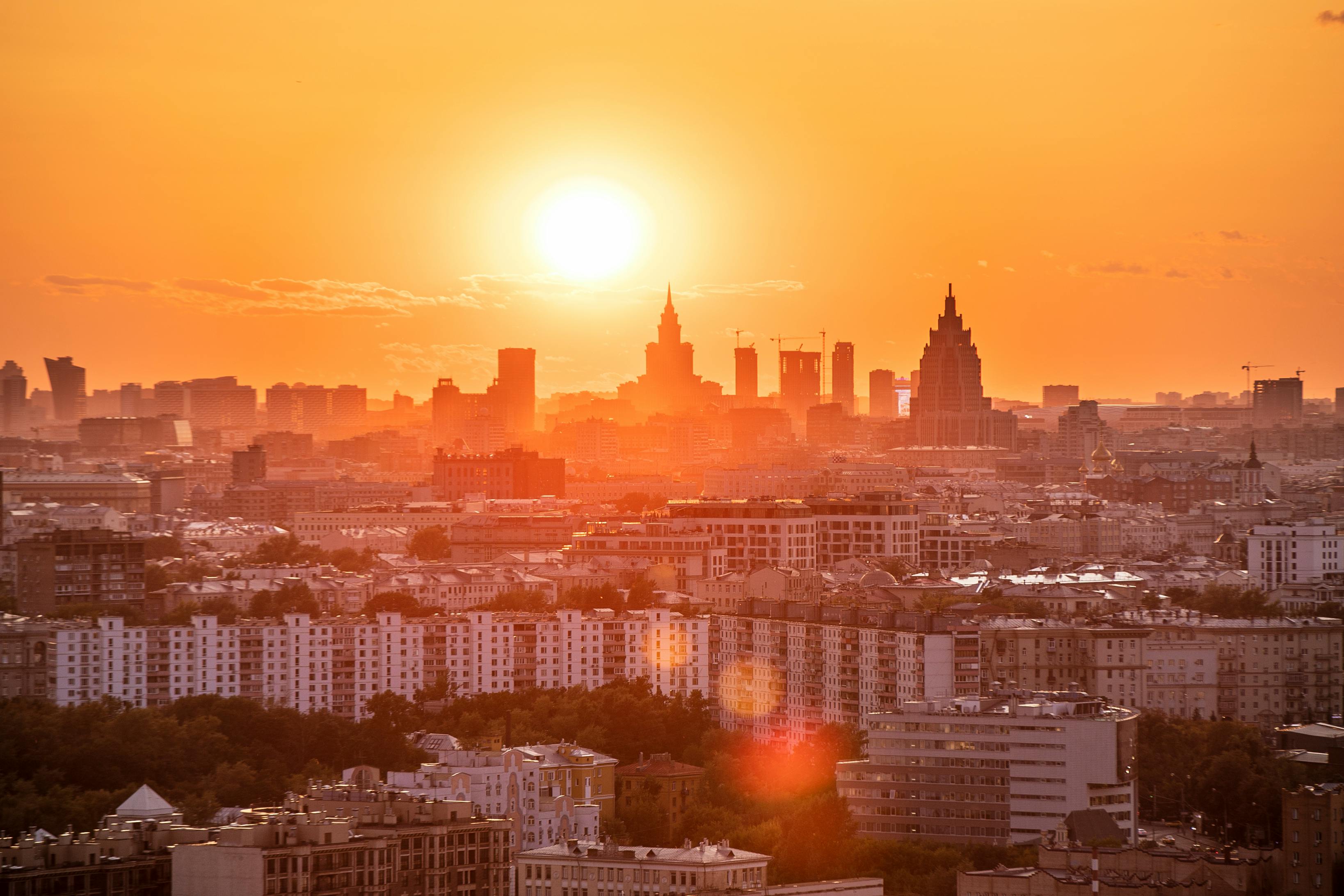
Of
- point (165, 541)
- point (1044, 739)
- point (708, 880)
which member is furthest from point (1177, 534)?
point (708, 880)

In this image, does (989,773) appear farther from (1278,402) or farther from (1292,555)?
(1278,402)

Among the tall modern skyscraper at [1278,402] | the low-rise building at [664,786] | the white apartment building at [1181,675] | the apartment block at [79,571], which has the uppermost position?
the tall modern skyscraper at [1278,402]

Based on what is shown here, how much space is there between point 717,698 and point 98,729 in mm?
12701

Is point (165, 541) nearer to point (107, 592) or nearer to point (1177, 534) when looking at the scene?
A: point (107, 592)

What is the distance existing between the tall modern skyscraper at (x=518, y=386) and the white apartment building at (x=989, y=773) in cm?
11724

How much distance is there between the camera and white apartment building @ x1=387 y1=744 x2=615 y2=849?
116 ft

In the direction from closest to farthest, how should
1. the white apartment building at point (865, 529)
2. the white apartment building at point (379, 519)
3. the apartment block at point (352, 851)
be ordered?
the apartment block at point (352, 851)
the white apartment building at point (865, 529)
the white apartment building at point (379, 519)

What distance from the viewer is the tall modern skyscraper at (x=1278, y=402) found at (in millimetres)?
150875

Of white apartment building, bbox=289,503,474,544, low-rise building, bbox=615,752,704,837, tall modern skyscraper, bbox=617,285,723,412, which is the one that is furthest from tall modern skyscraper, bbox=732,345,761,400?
low-rise building, bbox=615,752,704,837

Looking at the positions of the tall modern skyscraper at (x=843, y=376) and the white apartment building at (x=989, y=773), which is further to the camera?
the tall modern skyscraper at (x=843, y=376)

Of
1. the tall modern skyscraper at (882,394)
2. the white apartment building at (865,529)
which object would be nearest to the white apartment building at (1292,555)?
the white apartment building at (865,529)

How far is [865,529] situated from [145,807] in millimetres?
43904

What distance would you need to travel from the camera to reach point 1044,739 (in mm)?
36250

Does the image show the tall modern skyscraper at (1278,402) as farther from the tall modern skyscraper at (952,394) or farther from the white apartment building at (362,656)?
the white apartment building at (362,656)
